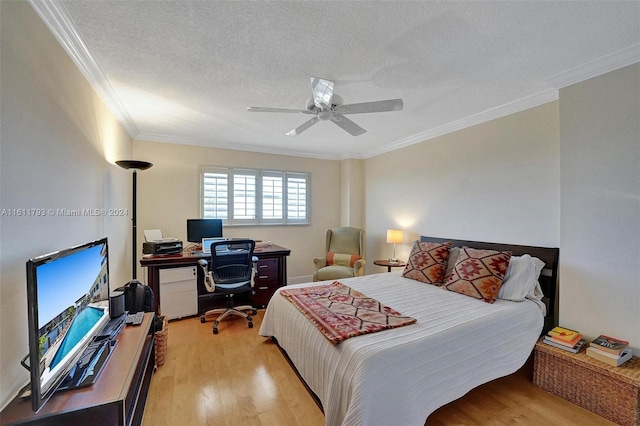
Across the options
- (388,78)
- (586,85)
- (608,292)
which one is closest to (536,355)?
(608,292)

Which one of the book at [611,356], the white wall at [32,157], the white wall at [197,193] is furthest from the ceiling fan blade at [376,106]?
the white wall at [197,193]

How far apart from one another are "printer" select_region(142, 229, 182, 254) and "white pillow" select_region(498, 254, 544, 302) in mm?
3639

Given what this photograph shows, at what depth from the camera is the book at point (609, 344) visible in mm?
1770

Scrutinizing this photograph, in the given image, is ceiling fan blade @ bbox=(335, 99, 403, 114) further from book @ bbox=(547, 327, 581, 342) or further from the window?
the window

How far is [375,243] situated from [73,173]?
13.3 feet

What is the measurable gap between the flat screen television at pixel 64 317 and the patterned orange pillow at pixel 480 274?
108 inches

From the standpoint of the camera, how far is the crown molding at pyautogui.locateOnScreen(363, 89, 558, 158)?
2.48m

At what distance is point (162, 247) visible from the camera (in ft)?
10.9

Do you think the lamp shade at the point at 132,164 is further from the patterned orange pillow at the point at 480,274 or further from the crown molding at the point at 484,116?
the crown molding at the point at 484,116

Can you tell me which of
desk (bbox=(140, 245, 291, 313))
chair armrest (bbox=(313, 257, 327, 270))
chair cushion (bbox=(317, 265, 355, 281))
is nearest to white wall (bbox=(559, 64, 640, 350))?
chair cushion (bbox=(317, 265, 355, 281))

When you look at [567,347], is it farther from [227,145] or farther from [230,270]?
[227,145]

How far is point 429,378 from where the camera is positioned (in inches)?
61.0

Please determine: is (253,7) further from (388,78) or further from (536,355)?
(536,355)

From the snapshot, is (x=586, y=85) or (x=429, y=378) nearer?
(x=429, y=378)
